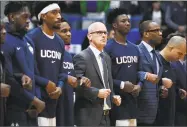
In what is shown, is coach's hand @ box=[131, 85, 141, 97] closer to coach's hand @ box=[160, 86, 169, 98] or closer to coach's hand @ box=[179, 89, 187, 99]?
coach's hand @ box=[160, 86, 169, 98]

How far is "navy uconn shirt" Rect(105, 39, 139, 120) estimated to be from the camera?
343 inches

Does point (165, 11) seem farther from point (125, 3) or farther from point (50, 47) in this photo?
point (50, 47)

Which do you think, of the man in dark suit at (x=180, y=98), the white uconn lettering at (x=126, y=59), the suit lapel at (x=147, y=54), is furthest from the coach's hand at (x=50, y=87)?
the man in dark suit at (x=180, y=98)

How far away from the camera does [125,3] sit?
14023 mm

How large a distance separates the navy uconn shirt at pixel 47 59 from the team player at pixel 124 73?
33.6 inches

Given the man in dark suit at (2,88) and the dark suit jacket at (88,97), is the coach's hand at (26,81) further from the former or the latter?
the dark suit jacket at (88,97)

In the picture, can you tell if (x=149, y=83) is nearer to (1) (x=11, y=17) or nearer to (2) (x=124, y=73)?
(2) (x=124, y=73)

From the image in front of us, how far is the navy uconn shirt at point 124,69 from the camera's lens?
28.6ft

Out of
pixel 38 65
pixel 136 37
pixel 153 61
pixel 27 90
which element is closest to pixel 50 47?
pixel 38 65

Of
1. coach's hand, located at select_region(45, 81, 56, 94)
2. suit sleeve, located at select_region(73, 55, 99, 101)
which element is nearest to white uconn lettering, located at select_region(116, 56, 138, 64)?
suit sleeve, located at select_region(73, 55, 99, 101)

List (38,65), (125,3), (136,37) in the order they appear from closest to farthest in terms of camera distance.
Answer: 1. (38,65)
2. (136,37)
3. (125,3)

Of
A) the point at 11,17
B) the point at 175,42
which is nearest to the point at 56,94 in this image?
the point at 11,17

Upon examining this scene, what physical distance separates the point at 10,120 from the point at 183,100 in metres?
3.20

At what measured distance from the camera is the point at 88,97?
8172mm
